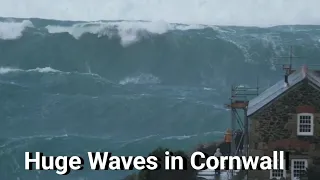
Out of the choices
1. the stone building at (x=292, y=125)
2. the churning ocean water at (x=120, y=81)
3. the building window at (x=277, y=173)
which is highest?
the churning ocean water at (x=120, y=81)

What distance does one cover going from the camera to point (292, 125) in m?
16.6

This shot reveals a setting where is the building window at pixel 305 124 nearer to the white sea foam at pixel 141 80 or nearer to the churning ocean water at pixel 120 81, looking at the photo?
the churning ocean water at pixel 120 81

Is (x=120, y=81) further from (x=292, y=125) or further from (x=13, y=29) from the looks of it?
(x=292, y=125)

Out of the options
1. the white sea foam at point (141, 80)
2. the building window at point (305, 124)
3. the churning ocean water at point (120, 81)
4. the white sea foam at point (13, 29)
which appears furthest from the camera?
the white sea foam at point (13, 29)

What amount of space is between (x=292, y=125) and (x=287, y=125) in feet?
0.31

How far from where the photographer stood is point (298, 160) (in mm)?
16609

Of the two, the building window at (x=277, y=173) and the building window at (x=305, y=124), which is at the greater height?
the building window at (x=305, y=124)

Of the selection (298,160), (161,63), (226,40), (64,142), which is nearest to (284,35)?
(226,40)

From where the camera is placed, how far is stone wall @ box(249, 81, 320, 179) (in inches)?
647

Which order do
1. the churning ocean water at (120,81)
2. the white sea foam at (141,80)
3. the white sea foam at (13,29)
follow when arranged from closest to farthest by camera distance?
1. the churning ocean water at (120,81)
2. the white sea foam at (141,80)
3. the white sea foam at (13,29)

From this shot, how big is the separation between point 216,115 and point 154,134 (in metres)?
3.64

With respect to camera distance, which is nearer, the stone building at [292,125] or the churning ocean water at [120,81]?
the stone building at [292,125]

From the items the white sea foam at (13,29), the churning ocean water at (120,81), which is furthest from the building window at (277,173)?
the white sea foam at (13,29)

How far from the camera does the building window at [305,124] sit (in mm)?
16422
